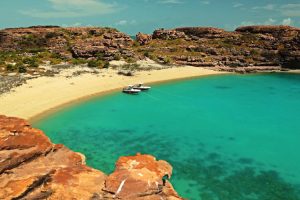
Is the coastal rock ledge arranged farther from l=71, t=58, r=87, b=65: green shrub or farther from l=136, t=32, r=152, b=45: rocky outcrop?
l=136, t=32, r=152, b=45: rocky outcrop

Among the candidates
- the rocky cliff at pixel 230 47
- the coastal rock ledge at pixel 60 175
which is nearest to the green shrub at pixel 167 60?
the rocky cliff at pixel 230 47

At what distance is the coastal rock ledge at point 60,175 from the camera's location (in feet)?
37.0

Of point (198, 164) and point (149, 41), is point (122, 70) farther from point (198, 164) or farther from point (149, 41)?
point (198, 164)

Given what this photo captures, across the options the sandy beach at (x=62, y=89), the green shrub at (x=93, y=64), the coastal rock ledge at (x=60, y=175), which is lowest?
the sandy beach at (x=62, y=89)

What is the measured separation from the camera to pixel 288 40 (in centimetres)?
9381

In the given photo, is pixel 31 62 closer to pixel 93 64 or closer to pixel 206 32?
pixel 93 64

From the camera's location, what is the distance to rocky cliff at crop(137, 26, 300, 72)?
86500 mm

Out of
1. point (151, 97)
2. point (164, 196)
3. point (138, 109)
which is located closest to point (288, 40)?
point (151, 97)

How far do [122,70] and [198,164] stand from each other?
147 ft

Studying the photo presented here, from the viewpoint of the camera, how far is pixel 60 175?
12406mm

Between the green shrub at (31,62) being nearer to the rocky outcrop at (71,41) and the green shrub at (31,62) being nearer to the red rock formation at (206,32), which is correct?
the rocky outcrop at (71,41)

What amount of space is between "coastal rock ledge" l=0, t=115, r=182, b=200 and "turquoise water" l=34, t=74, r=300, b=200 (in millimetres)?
9190

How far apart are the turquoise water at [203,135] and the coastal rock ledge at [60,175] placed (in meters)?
9.19

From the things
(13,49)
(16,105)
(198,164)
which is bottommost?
(198,164)
